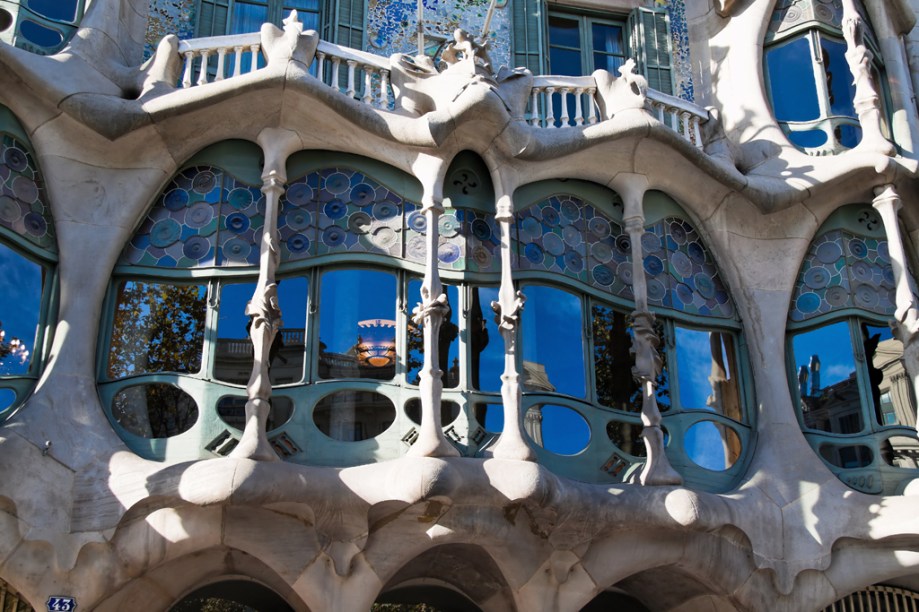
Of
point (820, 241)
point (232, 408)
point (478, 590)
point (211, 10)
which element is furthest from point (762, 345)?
point (211, 10)

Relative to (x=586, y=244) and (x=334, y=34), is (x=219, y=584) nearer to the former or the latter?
(x=586, y=244)

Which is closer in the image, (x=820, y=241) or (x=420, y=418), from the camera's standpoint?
(x=420, y=418)

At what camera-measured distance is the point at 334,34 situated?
13047 mm

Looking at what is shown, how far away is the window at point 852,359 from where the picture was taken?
1170 centimetres

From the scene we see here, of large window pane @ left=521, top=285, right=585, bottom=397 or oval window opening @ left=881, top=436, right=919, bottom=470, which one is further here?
oval window opening @ left=881, top=436, right=919, bottom=470

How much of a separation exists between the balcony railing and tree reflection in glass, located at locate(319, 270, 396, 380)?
1774 mm

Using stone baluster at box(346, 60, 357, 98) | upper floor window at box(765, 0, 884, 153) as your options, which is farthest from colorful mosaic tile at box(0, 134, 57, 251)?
upper floor window at box(765, 0, 884, 153)

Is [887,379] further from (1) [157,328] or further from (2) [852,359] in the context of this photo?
(1) [157,328]

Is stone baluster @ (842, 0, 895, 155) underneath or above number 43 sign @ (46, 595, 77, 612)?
above

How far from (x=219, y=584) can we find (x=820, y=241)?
24.6 ft

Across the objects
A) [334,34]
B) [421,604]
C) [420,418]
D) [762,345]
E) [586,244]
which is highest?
[334,34]

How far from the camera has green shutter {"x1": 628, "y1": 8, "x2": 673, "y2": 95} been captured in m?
14.0

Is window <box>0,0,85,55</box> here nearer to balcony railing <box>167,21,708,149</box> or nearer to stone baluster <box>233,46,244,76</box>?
balcony railing <box>167,21,708,149</box>

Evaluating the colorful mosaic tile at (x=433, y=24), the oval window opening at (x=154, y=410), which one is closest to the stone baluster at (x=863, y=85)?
the colorful mosaic tile at (x=433, y=24)
